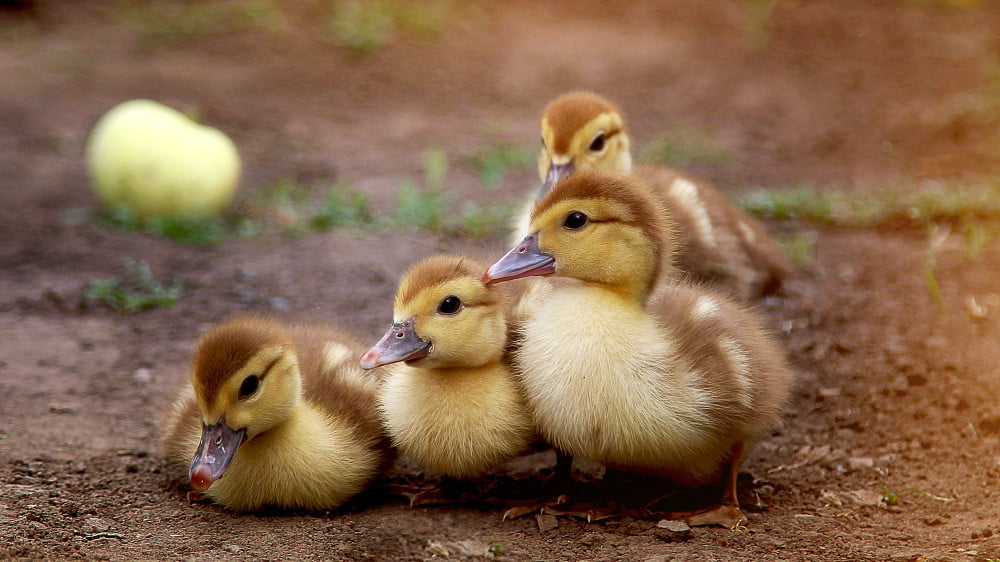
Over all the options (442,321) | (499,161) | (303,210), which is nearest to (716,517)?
(442,321)

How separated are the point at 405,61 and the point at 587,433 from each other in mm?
7482

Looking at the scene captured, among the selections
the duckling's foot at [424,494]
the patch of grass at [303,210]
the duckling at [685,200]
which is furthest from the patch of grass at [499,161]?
the duckling's foot at [424,494]

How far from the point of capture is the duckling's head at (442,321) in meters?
3.68

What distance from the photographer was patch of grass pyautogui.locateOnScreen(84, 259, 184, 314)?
587 centimetres

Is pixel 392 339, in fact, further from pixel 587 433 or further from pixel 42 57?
pixel 42 57

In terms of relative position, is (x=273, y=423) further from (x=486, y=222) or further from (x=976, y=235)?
(x=976, y=235)

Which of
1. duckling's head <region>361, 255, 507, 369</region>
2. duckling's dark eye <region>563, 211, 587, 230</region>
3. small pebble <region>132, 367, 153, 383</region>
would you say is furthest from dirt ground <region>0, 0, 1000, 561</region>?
duckling's dark eye <region>563, 211, 587, 230</region>

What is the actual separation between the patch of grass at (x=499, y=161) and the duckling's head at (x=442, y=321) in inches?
165

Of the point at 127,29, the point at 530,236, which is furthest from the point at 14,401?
the point at 127,29

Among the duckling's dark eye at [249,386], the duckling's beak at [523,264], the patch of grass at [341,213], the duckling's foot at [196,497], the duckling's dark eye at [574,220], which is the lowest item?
the duckling's foot at [196,497]

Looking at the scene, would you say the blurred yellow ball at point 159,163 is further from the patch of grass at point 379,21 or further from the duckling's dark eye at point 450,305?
the patch of grass at point 379,21

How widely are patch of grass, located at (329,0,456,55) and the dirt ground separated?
0.23 meters

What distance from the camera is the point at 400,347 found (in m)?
3.67

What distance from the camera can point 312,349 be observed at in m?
4.23
